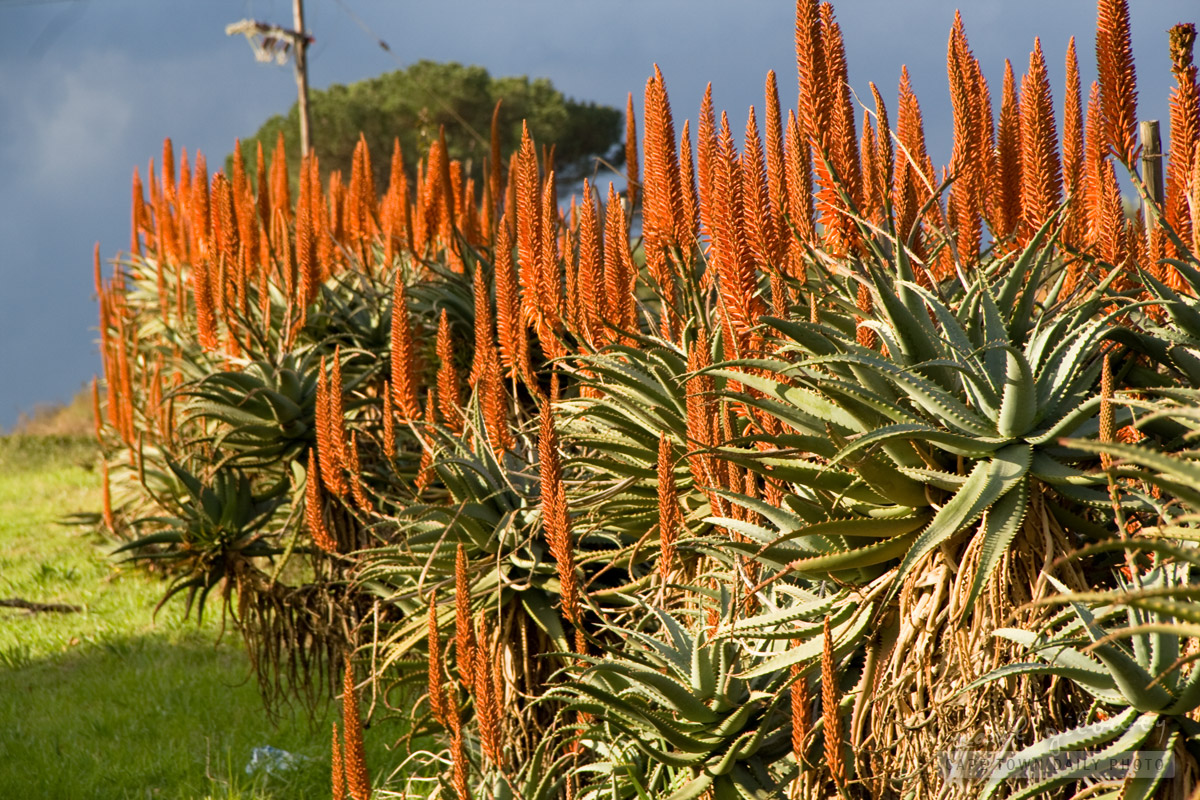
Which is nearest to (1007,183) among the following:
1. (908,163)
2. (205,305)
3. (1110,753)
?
(908,163)

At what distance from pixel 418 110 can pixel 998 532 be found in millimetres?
24352

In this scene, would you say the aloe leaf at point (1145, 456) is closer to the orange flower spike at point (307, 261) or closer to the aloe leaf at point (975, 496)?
the aloe leaf at point (975, 496)

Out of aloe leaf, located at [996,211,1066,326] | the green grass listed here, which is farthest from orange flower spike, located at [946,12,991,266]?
the green grass

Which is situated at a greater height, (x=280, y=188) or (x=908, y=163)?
(x=280, y=188)

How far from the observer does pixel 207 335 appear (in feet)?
18.5

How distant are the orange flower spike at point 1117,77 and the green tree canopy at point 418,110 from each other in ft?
74.0

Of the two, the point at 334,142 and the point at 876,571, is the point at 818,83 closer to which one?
A: the point at 876,571

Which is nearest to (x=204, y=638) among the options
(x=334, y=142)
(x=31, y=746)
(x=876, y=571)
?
(x=31, y=746)

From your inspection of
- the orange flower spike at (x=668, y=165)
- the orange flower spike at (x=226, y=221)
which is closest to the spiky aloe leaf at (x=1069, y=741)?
the orange flower spike at (x=668, y=165)

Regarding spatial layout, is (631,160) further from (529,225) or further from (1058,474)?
(1058,474)

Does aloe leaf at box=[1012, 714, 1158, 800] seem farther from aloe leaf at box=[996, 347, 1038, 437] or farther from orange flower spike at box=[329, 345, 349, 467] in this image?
orange flower spike at box=[329, 345, 349, 467]

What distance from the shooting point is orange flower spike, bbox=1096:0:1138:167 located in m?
3.10

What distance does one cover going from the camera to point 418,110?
25438mm

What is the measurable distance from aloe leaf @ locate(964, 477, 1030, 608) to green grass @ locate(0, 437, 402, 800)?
3.59 meters
